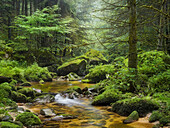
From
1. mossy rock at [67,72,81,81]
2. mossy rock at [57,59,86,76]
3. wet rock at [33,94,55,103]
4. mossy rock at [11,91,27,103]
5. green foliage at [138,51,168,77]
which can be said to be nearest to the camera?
mossy rock at [11,91,27,103]

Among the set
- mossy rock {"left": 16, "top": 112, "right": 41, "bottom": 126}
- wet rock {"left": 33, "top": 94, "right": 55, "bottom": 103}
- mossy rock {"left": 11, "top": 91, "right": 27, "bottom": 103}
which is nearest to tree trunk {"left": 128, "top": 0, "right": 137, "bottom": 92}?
wet rock {"left": 33, "top": 94, "right": 55, "bottom": 103}

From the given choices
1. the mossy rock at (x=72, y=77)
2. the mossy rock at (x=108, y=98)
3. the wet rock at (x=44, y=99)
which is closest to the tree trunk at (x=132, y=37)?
the mossy rock at (x=108, y=98)

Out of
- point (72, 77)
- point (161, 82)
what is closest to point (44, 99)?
point (161, 82)

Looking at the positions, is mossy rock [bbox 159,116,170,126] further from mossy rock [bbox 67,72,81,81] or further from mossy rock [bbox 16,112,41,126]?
mossy rock [bbox 67,72,81,81]

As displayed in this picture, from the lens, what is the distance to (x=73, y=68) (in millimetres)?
16984

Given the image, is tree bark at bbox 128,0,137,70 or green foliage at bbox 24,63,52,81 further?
green foliage at bbox 24,63,52,81

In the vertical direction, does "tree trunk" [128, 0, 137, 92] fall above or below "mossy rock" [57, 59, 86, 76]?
above

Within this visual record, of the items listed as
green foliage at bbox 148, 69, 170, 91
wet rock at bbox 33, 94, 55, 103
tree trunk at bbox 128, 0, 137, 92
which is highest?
tree trunk at bbox 128, 0, 137, 92

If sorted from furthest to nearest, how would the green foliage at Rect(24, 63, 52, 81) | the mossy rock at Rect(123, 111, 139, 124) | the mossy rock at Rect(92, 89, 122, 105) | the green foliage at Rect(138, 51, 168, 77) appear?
1. the green foliage at Rect(24, 63, 52, 81)
2. the green foliage at Rect(138, 51, 168, 77)
3. the mossy rock at Rect(92, 89, 122, 105)
4. the mossy rock at Rect(123, 111, 139, 124)

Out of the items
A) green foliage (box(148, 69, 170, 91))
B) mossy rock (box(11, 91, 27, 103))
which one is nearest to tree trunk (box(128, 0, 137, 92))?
green foliage (box(148, 69, 170, 91))

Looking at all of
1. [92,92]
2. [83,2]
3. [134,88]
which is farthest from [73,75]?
[83,2]

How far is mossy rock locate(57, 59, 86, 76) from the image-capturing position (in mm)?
16922

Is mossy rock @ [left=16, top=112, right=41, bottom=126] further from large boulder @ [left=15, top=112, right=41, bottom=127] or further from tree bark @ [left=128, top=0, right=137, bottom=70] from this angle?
tree bark @ [left=128, top=0, right=137, bottom=70]

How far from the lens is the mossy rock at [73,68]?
16.9 metres
